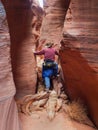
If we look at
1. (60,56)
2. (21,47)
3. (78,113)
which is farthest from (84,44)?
(21,47)


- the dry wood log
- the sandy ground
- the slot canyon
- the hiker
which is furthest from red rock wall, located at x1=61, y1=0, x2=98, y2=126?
the hiker

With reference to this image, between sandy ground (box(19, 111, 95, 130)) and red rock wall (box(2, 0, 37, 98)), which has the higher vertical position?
red rock wall (box(2, 0, 37, 98))

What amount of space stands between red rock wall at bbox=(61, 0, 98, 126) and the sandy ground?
0.42 meters

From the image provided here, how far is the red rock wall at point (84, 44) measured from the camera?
9.69 ft

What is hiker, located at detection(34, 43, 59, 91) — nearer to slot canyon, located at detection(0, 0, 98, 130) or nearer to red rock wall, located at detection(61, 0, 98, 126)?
slot canyon, located at detection(0, 0, 98, 130)

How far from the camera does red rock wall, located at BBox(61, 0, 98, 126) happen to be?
2.95 meters

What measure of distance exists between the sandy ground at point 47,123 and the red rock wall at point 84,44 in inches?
16.4

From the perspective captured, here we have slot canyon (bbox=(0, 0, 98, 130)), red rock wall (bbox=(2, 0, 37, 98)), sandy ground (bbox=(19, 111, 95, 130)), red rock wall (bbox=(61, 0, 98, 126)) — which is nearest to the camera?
slot canyon (bbox=(0, 0, 98, 130))

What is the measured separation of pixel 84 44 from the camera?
3000 mm

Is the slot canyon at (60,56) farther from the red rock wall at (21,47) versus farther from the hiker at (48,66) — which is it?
the hiker at (48,66)

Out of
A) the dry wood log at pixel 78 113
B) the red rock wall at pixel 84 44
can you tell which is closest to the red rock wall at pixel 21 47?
the dry wood log at pixel 78 113

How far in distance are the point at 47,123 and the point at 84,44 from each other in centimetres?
154

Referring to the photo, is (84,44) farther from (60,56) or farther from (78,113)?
(78,113)

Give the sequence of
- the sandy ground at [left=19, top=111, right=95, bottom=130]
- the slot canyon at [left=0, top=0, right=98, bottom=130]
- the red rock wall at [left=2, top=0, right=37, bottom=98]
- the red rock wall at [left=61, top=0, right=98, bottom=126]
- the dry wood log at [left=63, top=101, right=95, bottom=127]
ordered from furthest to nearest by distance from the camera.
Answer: the red rock wall at [left=2, top=0, right=37, bottom=98] < the dry wood log at [left=63, top=101, right=95, bottom=127] < the sandy ground at [left=19, top=111, right=95, bottom=130] < the red rock wall at [left=61, top=0, right=98, bottom=126] < the slot canyon at [left=0, top=0, right=98, bottom=130]
